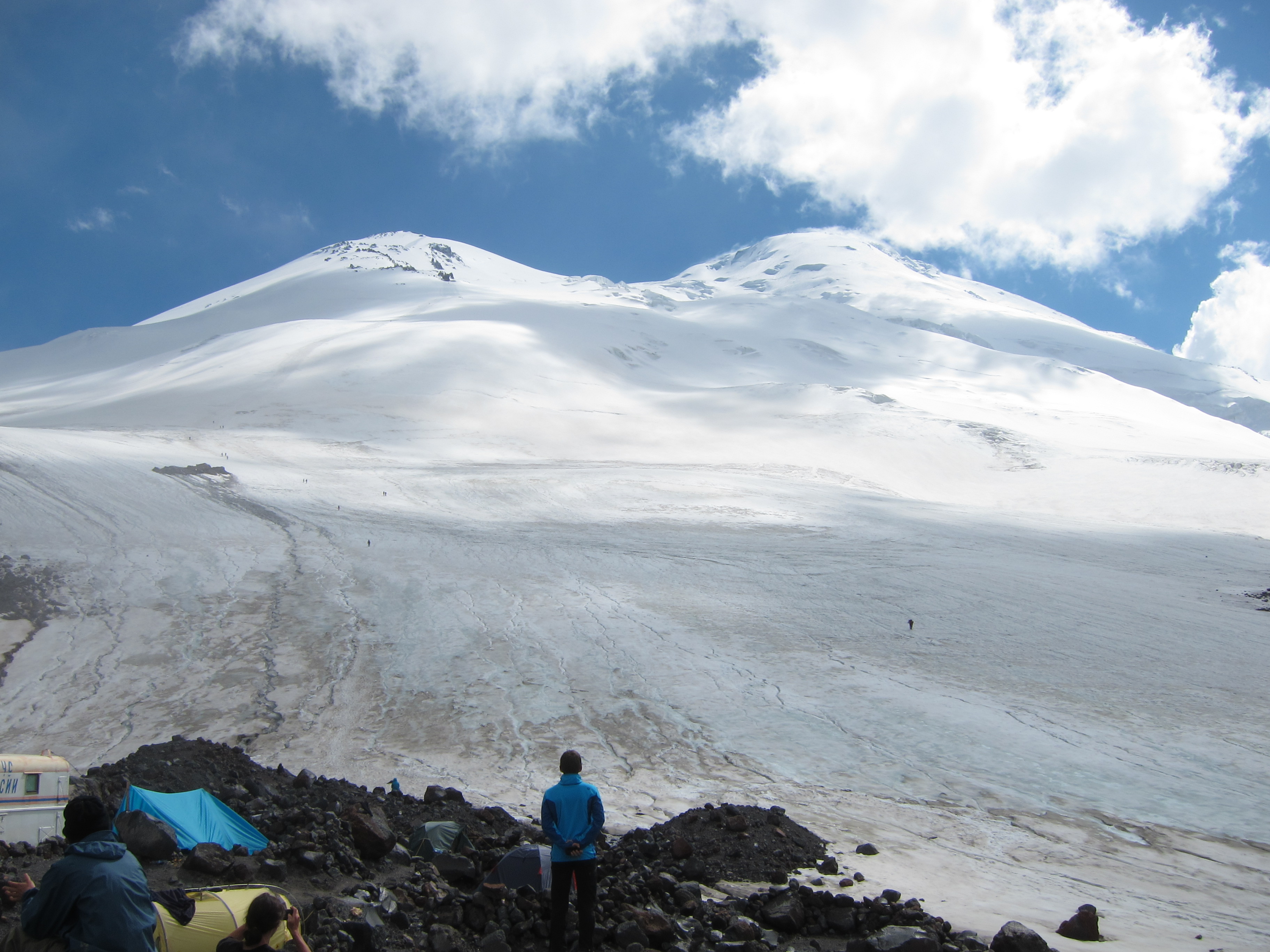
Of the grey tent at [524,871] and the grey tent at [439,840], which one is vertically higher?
the grey tent at [524,871]

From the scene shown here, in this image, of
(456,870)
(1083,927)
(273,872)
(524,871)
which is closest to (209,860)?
(273,872)

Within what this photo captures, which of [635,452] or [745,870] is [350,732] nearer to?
[745,870]

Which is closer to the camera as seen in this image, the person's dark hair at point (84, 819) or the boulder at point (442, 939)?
the person's dark hair at point (84, 819)

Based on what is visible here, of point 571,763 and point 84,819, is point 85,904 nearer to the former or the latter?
point 84,819

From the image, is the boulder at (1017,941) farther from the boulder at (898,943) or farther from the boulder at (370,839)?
the boulder at (370,839)

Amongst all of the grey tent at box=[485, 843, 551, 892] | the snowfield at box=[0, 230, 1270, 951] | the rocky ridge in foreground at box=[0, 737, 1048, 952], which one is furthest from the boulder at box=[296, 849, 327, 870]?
the snowfield at box=[0, 230, 1270, 951]

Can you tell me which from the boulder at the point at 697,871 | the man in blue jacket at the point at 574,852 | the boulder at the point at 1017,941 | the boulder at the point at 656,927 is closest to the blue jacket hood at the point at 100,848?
the man in blue jacket at the point at 574,852

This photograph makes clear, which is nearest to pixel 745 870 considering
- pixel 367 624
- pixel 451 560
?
pixel 367 624

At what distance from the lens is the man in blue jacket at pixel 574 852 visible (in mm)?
4828

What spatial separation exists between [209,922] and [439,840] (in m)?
2.00

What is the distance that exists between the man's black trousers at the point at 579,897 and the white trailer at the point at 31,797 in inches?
139

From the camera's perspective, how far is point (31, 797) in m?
5.49

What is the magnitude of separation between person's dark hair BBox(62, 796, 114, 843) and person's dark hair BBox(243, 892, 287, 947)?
2.37 ft

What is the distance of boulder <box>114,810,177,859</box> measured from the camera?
16.5ft
